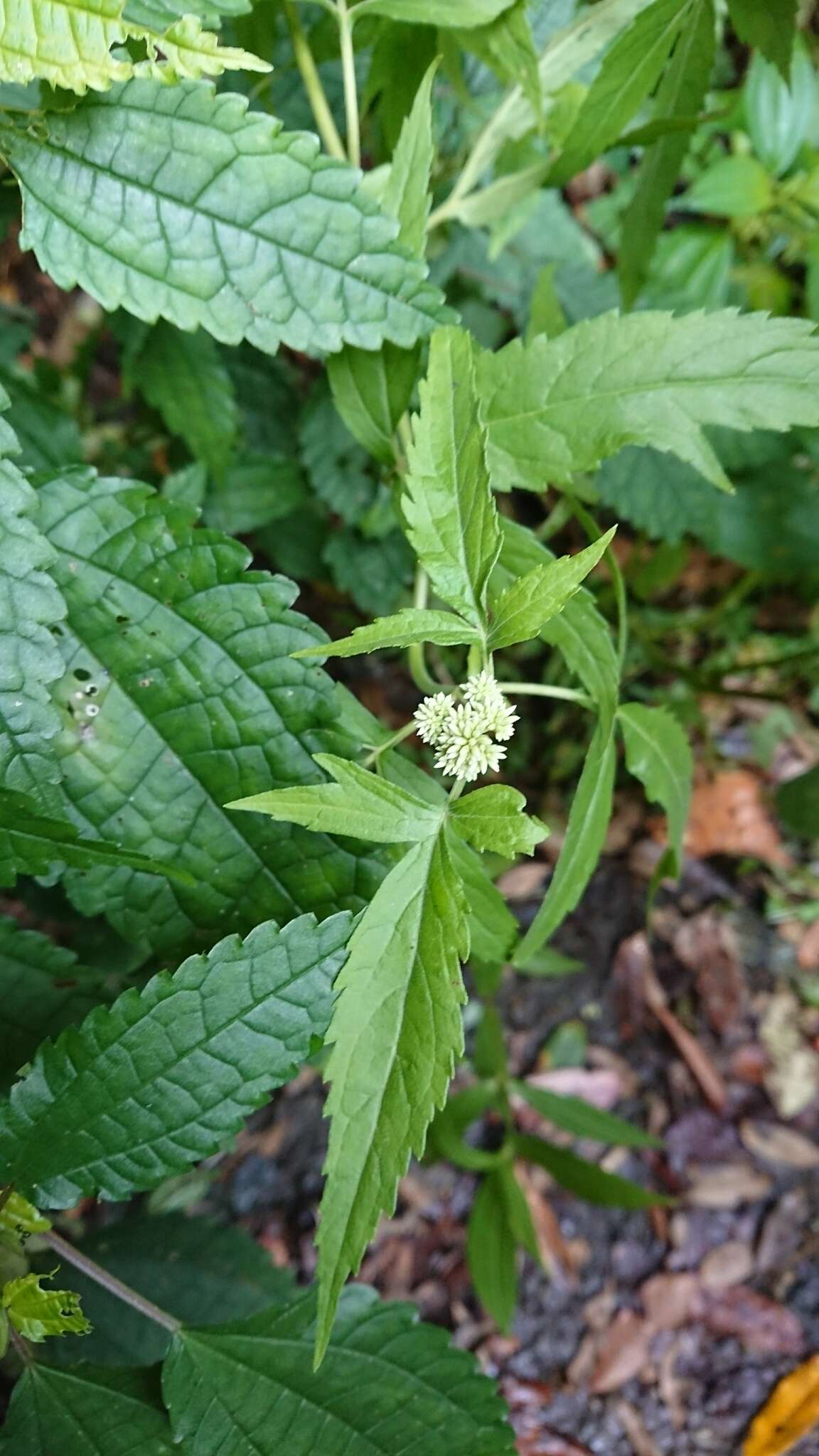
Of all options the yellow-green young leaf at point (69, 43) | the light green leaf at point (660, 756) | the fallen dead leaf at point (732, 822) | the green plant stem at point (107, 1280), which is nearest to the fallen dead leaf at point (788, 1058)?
the fallen dead leaf at point (732, 822)

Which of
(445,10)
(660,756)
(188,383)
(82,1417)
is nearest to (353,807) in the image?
(660,756)

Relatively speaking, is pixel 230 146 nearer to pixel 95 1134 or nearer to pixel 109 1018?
pixel 109 1018

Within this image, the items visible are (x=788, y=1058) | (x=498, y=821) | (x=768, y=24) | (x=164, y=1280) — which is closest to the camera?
(x=498, y=821)

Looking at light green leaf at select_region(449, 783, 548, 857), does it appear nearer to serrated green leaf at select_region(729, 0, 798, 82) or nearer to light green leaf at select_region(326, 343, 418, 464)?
light green leaf at select_region(326, 343, 418, 464)

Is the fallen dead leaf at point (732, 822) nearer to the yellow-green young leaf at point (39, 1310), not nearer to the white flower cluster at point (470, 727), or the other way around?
the white flower cluster at point (470, 727)

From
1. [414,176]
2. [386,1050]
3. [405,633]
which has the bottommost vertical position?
[386,1050]

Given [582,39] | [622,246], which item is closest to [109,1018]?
[622,246]

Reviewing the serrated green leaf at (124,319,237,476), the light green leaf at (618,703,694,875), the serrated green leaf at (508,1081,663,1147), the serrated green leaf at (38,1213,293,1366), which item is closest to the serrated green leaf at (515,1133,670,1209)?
the serrated green leaf at (508,1081,663,1147)

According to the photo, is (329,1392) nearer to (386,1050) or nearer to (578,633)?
(386,1050)
